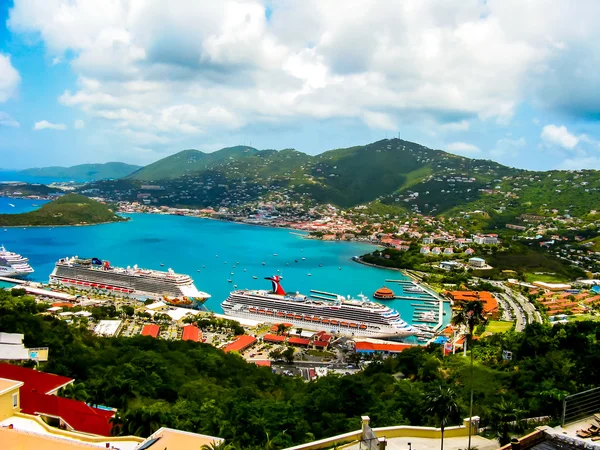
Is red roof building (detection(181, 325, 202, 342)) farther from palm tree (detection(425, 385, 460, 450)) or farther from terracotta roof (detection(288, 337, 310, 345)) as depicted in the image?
palm tree (detection(425, 385, 460, 450))

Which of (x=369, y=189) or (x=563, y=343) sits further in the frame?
(x=369, y=189)

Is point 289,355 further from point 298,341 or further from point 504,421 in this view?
point 504,421

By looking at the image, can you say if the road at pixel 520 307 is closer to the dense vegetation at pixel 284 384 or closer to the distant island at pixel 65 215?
the dense vegetation at pixel 284 384

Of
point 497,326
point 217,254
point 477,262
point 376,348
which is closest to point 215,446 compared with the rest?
point 376,348

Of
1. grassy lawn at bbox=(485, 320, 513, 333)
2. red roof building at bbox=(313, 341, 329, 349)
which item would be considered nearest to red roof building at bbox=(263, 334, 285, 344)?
red roof building at bbox=(313, 341, 329, 349)

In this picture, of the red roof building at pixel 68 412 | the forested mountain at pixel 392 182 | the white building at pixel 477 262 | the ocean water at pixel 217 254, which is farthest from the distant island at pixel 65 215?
the red roof building at pixel 68 412

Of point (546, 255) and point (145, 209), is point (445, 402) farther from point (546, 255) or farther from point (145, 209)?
point (145, 209)

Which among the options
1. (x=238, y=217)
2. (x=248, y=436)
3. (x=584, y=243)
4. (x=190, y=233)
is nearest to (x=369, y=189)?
(x=238, y=217)
